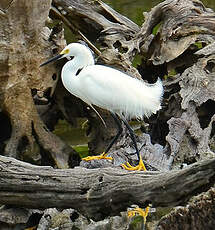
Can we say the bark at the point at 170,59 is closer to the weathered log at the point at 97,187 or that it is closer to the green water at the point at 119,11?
the green water at the point at 119,11

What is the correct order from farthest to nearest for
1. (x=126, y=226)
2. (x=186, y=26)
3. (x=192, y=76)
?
1. (x=186, y=26)
2. (x=192, y=76)
3. (x=126, y=226)

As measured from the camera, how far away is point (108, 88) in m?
5.43

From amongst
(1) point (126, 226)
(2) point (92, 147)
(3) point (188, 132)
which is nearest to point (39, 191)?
(1) point (126, 226)

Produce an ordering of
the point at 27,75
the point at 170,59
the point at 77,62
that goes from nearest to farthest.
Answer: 1. the point at 77,62
2. the point at 27,75
3. the point at 170,59

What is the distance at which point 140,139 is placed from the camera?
19.1ft

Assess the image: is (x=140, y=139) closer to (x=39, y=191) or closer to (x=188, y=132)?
(x=188, y=132)

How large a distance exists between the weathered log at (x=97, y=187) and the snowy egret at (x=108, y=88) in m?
1.11

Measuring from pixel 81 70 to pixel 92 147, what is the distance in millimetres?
1156

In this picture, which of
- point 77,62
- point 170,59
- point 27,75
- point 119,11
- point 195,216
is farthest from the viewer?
point 119,11

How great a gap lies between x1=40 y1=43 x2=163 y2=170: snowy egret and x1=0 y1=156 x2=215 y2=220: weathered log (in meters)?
1.11

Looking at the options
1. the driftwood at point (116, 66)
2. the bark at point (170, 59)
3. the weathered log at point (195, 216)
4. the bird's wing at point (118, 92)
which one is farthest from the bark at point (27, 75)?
the weathered log at point (195, 216)

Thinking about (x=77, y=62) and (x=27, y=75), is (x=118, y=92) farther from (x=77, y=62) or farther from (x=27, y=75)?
(x=27, y=75)

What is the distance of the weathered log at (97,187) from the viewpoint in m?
3.70

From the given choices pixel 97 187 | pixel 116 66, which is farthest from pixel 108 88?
pixel 97 187
